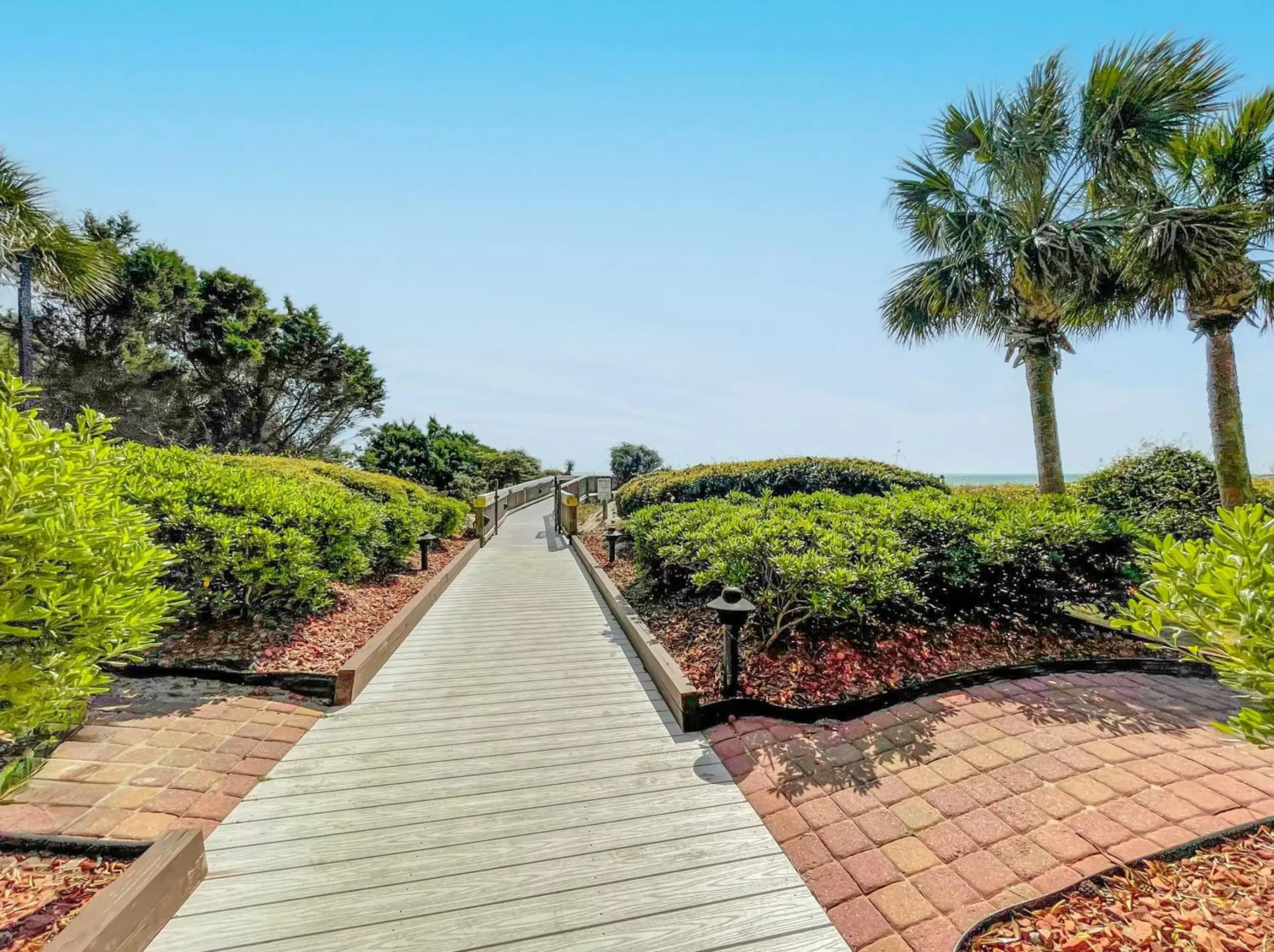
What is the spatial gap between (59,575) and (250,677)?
232cm

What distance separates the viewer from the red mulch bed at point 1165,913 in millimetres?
1850

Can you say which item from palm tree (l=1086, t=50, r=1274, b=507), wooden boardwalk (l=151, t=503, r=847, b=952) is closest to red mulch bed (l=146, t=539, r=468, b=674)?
wooden boardwalk (l=151, t=503, r=847, b=952)

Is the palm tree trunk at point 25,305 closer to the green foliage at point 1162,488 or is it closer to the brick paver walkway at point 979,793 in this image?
the brick paver walkway at point 979,793

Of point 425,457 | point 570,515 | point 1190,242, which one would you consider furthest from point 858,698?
point 425,457

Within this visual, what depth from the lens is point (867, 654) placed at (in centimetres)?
409

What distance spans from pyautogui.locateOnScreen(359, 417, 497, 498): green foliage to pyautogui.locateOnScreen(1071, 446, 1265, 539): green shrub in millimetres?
16689

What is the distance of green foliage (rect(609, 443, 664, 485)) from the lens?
23.0 m

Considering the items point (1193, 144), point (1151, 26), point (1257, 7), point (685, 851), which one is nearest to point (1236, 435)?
point (1193, 144)

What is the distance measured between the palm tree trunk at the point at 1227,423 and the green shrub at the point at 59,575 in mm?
9995

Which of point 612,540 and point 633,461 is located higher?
point 633,461

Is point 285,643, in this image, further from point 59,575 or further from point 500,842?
point 500,842

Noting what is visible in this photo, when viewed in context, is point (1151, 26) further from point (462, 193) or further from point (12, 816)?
point (12, 816)

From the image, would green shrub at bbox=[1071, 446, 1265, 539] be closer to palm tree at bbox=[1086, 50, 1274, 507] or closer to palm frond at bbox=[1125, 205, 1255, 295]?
palm tree at bbox=[1086, 50, 1274, 507]

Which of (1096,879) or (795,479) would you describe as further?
(795,479)
